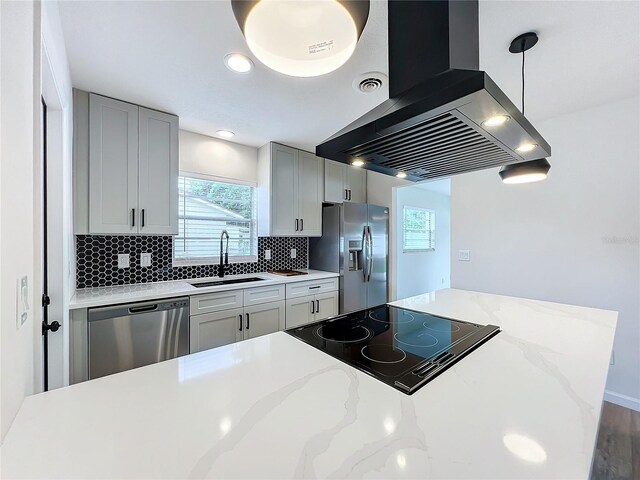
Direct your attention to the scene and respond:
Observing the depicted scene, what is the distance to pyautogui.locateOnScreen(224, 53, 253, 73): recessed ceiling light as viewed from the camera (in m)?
1.66

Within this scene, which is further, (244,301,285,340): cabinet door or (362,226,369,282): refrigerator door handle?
(362,226,369,282): refrigerator door handle

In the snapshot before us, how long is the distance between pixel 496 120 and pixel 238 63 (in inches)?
61.2

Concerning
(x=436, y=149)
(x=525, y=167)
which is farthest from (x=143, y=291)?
(x=525, y=167)

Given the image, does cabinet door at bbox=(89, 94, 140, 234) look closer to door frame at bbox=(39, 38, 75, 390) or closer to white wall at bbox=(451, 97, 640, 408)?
door frame at bbox=(39, 38, 75, 390)

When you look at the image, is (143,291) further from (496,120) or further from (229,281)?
(496,120)

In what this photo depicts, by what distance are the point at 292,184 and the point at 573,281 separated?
2859mm

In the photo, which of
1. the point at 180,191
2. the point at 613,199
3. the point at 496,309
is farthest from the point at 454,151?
the point at 180,191

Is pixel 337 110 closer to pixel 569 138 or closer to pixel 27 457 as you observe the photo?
pixel 569 138

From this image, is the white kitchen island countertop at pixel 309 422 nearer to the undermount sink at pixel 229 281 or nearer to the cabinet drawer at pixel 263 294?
the cabinet drawer at pixel 263 294

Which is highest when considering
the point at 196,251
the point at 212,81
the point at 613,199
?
the point at 212,81

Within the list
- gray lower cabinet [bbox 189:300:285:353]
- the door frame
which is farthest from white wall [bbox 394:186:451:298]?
the door frame

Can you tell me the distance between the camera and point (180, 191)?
285 cm

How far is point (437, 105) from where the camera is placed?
2.43ft

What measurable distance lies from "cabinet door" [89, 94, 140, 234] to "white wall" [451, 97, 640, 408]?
130 inches
